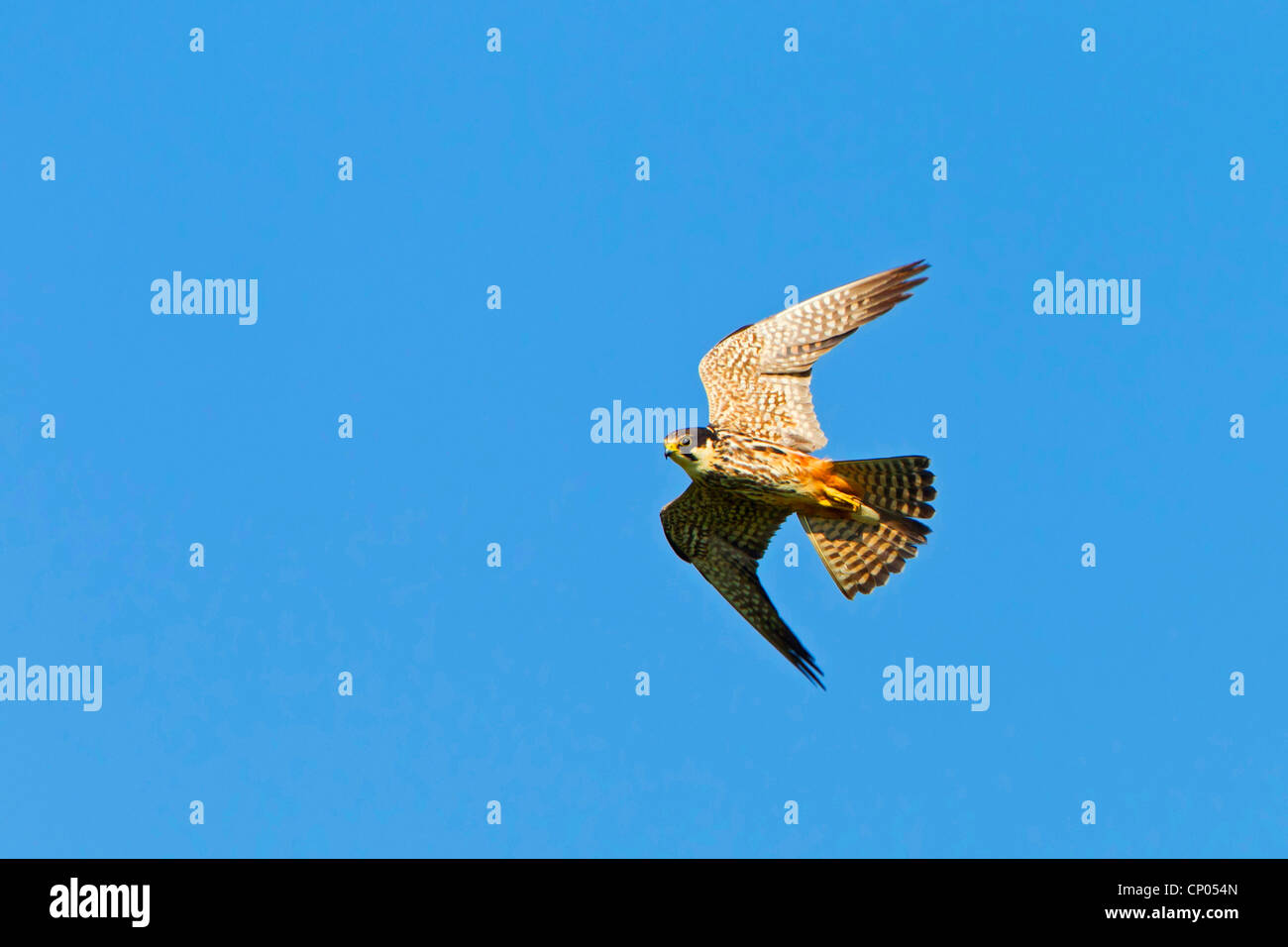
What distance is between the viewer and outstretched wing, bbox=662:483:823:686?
1434cm

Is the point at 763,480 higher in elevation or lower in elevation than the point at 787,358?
lower

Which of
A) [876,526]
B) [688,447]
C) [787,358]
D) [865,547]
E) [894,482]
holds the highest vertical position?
[787,358]

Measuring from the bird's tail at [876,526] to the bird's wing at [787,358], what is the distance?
0.62m

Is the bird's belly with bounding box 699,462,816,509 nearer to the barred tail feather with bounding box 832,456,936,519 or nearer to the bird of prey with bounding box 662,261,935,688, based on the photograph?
the bird of prey with bounding box 662,261,935,688

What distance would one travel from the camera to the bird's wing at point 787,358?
13938mm

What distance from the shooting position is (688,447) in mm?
13203

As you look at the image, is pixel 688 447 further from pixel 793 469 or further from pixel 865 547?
pixel 865 547

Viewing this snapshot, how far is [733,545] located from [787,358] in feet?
6.28

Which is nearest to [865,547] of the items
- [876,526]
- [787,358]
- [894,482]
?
[876,526]

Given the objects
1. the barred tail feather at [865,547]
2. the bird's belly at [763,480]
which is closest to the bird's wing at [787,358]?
the bird's belly at [763,480]

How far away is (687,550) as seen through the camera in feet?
49.1

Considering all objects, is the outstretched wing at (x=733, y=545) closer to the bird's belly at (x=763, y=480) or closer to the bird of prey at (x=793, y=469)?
the bird of prey at (x=793, y=469)

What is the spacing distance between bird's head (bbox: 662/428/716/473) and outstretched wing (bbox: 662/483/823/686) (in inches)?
33.9
